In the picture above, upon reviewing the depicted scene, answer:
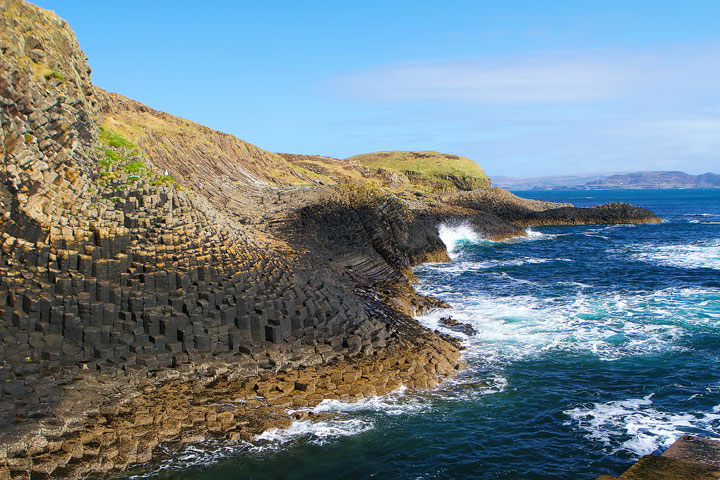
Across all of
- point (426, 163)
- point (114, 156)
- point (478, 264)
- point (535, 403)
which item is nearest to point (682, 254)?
point (478, 264)

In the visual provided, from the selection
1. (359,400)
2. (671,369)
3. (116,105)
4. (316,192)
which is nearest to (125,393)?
(359,400)

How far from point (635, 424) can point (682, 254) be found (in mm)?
38402

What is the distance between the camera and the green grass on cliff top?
12569cm

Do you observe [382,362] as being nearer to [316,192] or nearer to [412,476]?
[412,476]

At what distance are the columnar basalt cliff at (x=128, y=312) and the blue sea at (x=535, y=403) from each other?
3.93 feet

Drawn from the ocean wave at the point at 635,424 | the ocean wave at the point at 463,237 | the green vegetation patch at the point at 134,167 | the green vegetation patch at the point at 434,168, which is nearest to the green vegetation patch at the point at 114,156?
the green vegetation patch at the point at 134,167

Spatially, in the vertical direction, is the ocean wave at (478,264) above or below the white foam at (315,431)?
above

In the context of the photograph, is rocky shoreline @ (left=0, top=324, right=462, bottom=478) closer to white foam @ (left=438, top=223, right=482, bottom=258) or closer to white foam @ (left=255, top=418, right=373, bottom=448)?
white foam @ (left=255, top=418, right=373, bottom=448)

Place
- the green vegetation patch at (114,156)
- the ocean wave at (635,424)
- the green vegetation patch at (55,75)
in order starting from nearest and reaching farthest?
1. the ocean wave at (635,424)
2. the green vegetation patch at (55,75)
3. the green vegetation patch at (114,156)

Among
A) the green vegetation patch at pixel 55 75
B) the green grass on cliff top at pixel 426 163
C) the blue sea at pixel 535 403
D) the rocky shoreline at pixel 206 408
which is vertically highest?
the green grass on cliff top at pixel 426 163

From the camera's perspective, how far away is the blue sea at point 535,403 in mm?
13422

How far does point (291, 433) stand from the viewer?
14.5 meters

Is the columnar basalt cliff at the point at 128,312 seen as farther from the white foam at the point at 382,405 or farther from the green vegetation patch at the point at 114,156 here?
the white foam at the point at 382,405

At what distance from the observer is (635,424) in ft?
50.7
